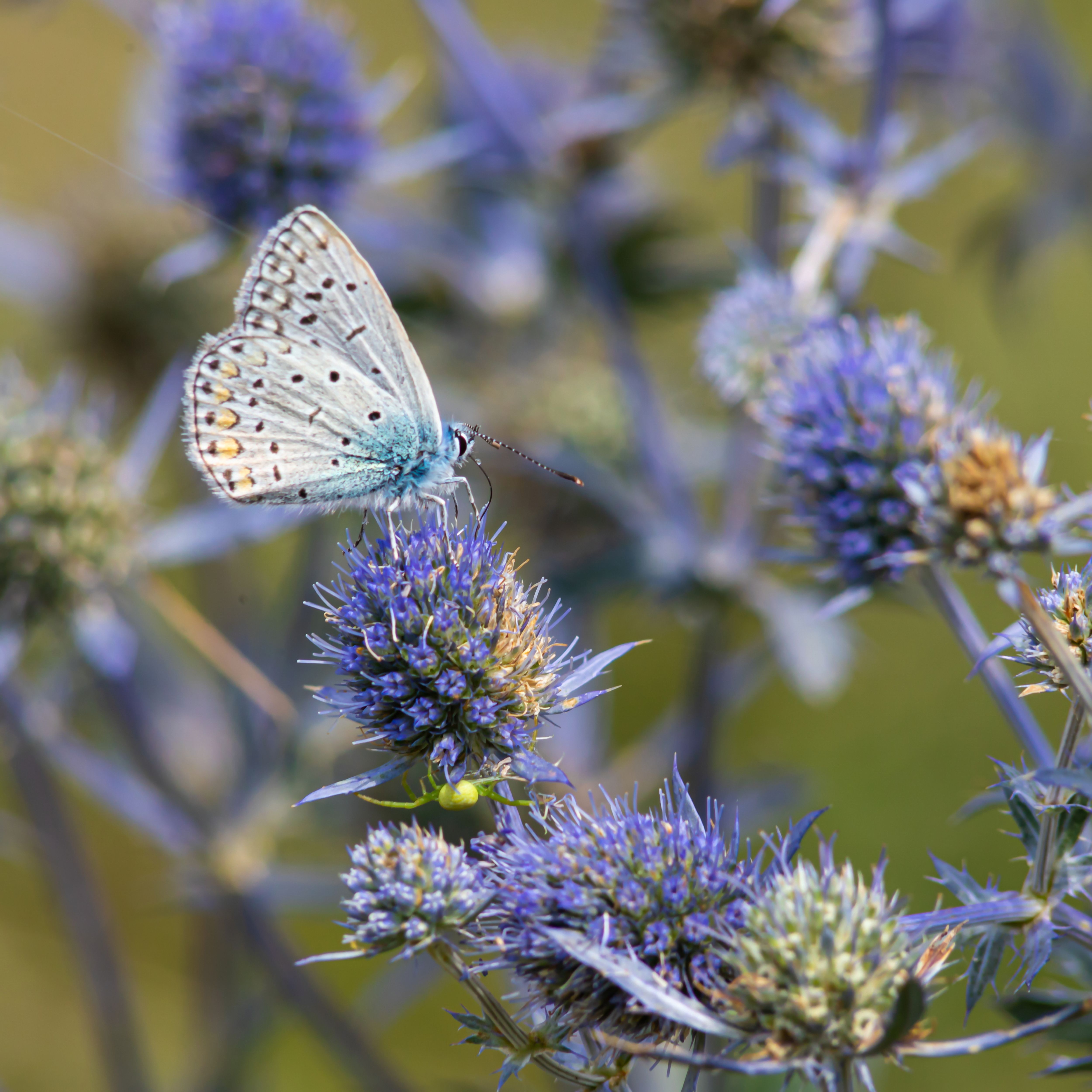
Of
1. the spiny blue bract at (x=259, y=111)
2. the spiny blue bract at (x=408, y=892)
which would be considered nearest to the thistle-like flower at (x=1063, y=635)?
the spiny blue bract at (x=408, y=892)

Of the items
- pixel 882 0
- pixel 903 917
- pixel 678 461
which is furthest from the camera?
pixel 678 461

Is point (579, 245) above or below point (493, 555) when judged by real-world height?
above

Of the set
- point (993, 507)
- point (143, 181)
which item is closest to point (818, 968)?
point (993, 507)

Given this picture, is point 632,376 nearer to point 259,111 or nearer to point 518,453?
point 518,453

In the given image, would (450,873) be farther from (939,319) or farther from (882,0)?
(939,319)

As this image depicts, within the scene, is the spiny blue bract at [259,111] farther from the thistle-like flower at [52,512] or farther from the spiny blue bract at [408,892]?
the spiny blue bract at [408,892]

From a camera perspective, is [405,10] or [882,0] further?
[405,10]

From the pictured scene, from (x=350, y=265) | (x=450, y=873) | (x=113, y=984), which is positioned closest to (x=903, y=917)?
(x=450, y=873)

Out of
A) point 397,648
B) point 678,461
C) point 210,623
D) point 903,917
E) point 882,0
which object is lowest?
point 903,917
